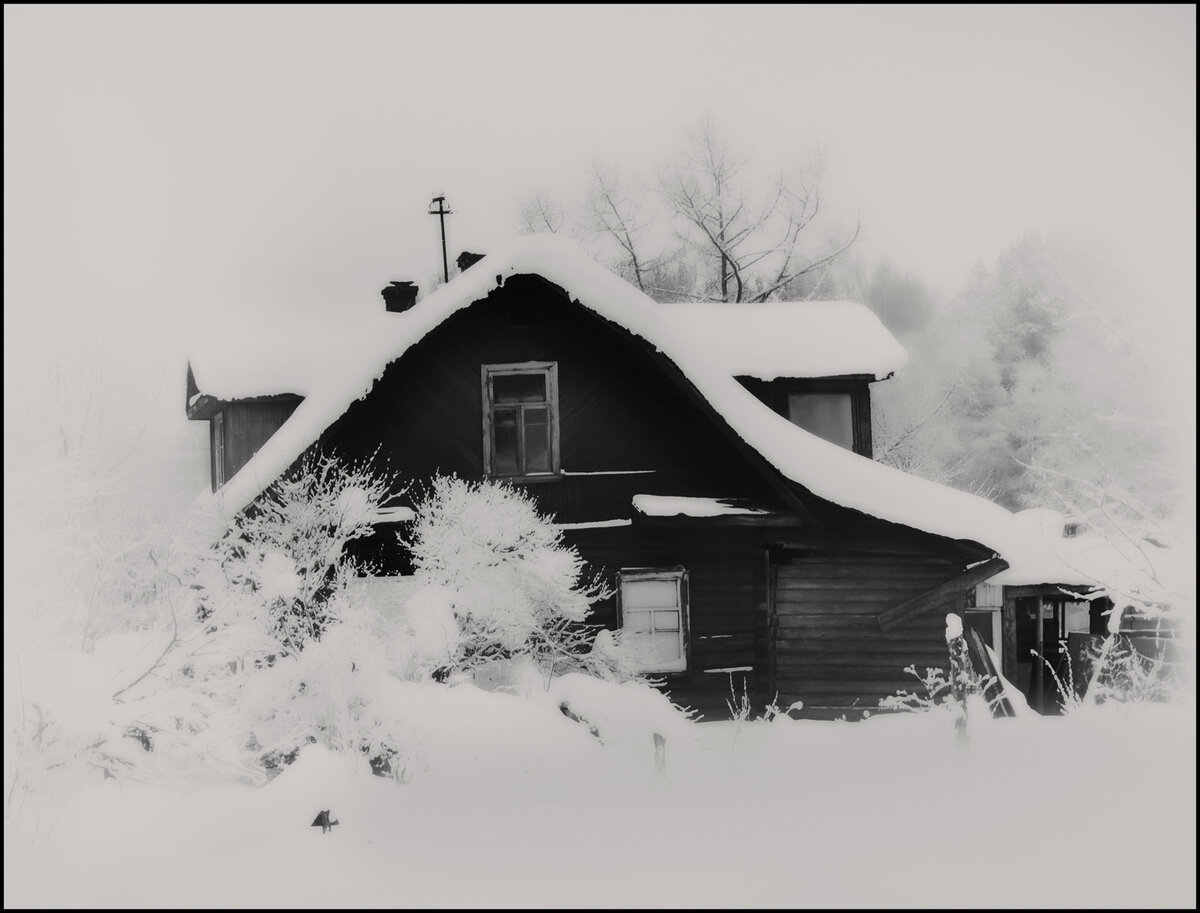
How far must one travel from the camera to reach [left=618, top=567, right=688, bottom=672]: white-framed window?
439 inches

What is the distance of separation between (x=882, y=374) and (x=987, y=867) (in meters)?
6.84

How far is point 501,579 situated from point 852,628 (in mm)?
4318

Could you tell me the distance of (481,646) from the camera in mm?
9258

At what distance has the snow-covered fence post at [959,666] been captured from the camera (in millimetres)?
9909

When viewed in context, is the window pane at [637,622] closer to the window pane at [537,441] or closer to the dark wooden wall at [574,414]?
the dark wooden wall at [574,414]

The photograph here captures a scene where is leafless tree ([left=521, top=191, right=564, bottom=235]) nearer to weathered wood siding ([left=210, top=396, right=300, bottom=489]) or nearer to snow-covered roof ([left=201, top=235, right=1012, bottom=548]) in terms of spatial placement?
snow-covered roof ([left=201, top=235, right=1012, bottom=548])

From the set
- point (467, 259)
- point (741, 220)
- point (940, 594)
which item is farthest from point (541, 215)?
point (940, 594)

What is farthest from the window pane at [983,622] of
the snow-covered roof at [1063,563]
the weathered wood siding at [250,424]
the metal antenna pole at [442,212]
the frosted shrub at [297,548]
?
the weathered wood siding at [250,424]

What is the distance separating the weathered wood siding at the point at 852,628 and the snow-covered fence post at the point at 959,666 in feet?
2.03

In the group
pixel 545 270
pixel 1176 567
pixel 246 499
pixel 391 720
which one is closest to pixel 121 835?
pixel 391 720

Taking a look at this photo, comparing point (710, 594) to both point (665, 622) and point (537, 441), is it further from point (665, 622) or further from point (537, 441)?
point (537, 441)

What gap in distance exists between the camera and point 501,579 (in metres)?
9.38

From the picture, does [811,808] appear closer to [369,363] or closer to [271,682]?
[271,682]

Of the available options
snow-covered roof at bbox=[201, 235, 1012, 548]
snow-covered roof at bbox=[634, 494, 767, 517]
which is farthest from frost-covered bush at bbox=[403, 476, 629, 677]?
snow-covered roof at bbox=[201, 235, 1012, 548]
